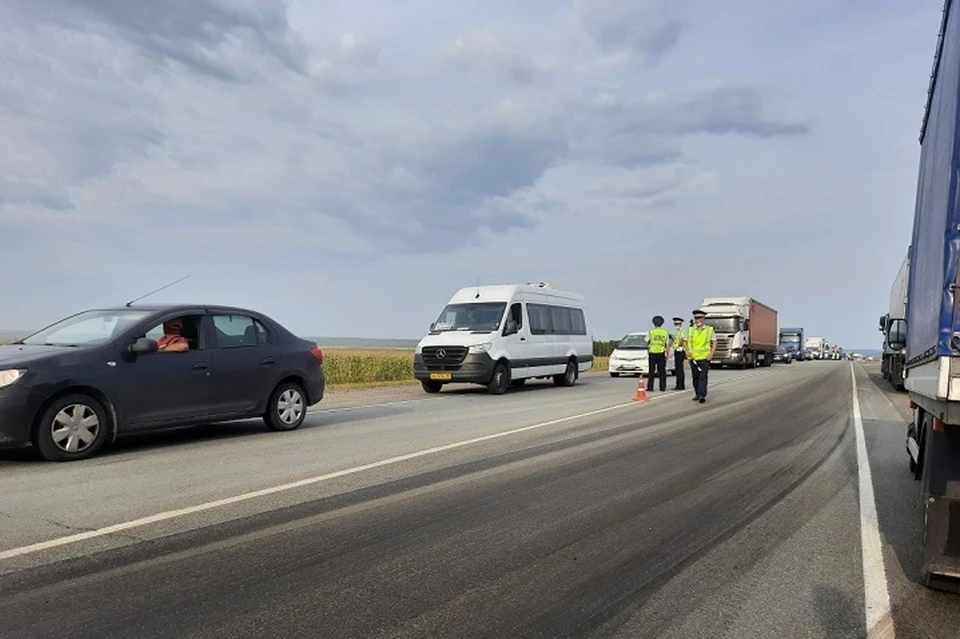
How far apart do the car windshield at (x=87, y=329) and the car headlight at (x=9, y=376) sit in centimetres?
91

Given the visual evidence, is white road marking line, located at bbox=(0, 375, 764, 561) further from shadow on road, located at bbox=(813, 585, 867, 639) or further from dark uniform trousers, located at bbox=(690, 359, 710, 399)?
dark uniform trousers, located at bbox=(690, 359, 710, 399)

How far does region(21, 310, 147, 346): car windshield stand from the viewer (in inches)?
321

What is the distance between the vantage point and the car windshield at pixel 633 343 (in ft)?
87.6

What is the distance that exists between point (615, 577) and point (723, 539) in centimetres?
122

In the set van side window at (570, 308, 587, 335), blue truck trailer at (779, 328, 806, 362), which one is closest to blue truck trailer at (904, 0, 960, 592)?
van side window at (570, 308, 587, 335)

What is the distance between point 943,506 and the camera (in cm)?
392

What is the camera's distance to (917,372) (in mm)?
4820

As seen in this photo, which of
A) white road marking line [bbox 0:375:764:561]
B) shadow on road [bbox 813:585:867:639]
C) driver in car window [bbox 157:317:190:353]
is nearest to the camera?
shadow on road [bbox 813:585:867:639]

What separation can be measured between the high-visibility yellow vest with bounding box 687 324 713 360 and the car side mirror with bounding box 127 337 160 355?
11057 millimetres

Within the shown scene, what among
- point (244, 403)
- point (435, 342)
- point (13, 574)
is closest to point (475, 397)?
point (435, 342)

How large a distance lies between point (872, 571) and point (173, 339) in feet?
→ 24.5

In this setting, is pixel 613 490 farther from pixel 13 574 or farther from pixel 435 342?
Answer: pixel 435 342

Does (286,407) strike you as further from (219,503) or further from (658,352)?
(658,352)

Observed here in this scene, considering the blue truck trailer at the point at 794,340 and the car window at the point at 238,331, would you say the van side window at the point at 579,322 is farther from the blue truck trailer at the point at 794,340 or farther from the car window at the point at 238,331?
the blue truck trailer at the point at 794,340
